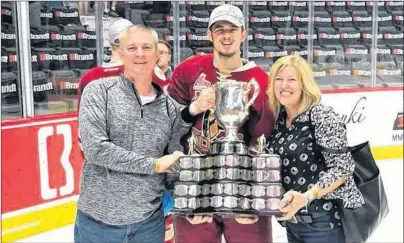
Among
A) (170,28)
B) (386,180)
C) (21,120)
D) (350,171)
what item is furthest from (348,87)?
(21,120)

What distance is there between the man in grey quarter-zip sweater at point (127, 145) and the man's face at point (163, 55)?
19.1 inches

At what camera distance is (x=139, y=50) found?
1.73m

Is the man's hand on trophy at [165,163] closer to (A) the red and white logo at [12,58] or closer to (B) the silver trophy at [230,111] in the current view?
(B) the silver trophy at [230,111]

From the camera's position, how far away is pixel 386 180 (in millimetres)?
3342

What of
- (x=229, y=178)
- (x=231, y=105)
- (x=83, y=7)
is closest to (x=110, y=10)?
(x=83, y=7)

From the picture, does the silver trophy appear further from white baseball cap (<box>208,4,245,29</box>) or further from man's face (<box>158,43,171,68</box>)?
man's face (<box>158,43,171,68</box>)

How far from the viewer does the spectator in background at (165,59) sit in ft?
7.42

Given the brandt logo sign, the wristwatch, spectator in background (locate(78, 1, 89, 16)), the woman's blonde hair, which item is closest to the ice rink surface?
the brandt logo sign

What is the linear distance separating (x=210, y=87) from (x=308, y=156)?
0.36 m

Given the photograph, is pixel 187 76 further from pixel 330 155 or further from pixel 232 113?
pixel 330 155

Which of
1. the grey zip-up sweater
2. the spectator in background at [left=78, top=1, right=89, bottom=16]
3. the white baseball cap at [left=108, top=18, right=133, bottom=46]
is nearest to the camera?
the grey zip-up sweater

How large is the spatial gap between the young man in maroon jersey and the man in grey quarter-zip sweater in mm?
108

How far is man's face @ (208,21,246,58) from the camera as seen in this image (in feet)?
6.08

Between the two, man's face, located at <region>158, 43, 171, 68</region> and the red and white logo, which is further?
the red and white logo
